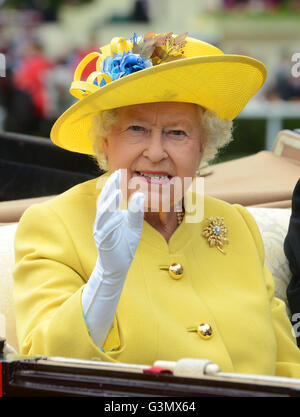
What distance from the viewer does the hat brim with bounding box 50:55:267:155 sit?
2.12 metres

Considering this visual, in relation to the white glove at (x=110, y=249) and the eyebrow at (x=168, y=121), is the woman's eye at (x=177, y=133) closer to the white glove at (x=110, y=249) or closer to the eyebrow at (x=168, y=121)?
the eyebrow at (x=168, y=121)

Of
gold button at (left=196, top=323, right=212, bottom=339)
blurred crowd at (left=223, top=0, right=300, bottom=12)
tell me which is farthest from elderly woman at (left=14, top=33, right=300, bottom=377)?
blurred crowd at (left=223, top=0, right=300, bottom=12)

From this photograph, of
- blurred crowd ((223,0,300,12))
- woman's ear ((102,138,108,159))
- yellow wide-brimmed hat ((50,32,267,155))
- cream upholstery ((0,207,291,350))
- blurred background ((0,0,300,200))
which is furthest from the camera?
blurred crowd ((223,0,300,12))

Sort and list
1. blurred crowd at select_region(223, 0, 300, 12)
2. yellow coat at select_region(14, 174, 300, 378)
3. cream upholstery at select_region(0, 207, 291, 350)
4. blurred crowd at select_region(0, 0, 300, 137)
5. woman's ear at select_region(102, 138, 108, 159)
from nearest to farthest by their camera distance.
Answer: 1. yellow coat at select_region(14, 174, 300, 378)
2. woman's ear at select_region(102, 138, 108, 159)
3. cream upholstery at select_region(0, 207, 291, 350)
4. blurred crowd at select_region(0, 0, 300, 137)
5. blurred crowd at select_region(223, 0, 300, 12)

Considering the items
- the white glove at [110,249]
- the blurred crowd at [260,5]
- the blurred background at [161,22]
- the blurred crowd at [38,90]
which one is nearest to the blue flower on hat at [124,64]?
the white glove at [110,249]

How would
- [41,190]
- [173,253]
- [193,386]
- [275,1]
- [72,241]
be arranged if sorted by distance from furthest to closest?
[275,1]
[41,190]
[173,253]
[72,241]
[193,386]

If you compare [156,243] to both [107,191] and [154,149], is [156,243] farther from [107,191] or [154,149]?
[107,191]

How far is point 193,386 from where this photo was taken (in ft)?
5.32

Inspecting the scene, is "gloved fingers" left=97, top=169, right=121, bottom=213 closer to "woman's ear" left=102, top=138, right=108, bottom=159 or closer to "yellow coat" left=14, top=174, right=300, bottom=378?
"yellow coat" left=14, top=174, right=300, bottom=378

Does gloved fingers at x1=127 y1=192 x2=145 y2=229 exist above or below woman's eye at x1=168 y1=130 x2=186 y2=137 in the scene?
below

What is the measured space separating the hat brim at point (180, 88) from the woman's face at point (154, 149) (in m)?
0.05

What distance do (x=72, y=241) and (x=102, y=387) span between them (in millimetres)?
616
